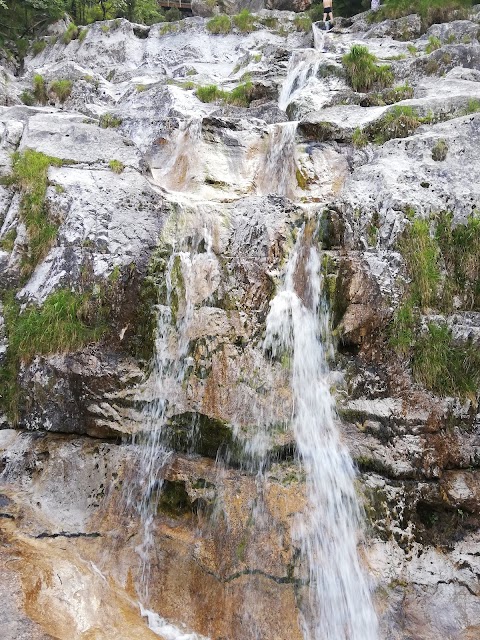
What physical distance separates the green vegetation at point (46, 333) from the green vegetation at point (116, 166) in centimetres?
282

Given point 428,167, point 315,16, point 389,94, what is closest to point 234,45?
Answer: point 315,16

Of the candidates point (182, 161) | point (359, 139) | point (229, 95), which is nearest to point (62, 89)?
point (229, 95)

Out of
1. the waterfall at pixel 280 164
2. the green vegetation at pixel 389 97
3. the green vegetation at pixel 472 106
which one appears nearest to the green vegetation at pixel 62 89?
the waterfall at pixel 280 164

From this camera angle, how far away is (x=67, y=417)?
21.0 feet

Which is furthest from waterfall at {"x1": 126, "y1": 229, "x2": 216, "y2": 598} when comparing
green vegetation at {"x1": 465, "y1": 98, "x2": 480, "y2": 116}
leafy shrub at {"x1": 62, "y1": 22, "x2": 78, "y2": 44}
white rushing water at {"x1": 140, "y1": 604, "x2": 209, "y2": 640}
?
leafy shrub at {"x1": 62, "y1": 22, "x2": 78, "y2": 44}

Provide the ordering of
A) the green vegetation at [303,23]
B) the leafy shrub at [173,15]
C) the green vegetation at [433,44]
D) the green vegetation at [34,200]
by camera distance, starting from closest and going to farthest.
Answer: the green vegetation at [34,200] → the green vegetation at [433,44] → the green vegetation at [303,23] → the leafy shrub at [173,15]

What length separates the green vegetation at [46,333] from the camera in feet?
21.9

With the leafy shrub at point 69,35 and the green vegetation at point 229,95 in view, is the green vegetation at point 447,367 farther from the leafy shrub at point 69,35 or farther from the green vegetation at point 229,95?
the leafy shrub at point 69,35

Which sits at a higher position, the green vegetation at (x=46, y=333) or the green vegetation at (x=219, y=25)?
the green vegetation at (x=219, y=25)

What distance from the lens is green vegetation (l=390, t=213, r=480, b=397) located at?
20.2 feet

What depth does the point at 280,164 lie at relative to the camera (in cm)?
993

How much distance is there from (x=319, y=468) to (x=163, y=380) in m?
2.32

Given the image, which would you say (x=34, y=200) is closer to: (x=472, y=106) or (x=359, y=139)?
(x=359, y=139)

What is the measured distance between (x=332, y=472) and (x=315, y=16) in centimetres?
2079
